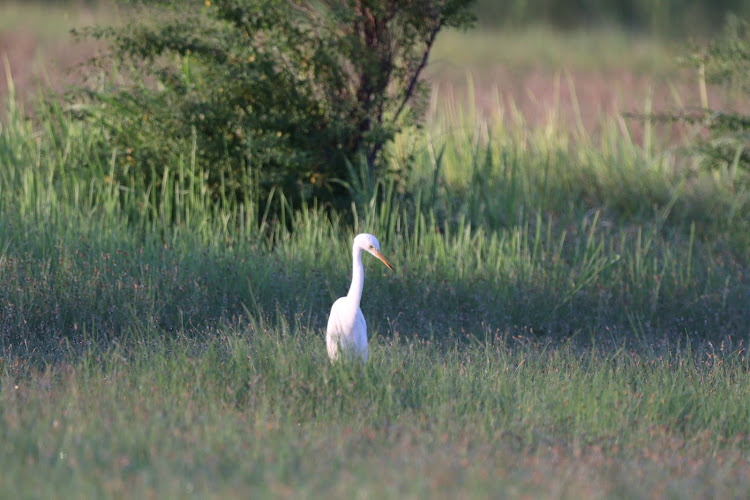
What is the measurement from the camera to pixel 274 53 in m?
7.90

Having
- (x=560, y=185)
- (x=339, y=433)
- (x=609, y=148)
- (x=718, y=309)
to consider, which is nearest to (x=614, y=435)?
(x=339, y=433)

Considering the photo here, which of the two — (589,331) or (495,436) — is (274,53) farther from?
(495,436)

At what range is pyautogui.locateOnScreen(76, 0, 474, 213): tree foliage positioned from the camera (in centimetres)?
773

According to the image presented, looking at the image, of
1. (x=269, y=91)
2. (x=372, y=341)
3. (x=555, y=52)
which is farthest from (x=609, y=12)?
(x=372, y=341)

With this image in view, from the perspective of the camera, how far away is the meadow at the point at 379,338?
358 centimetres

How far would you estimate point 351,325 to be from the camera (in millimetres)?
4793

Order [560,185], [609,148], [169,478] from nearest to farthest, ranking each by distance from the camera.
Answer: [169,478] < [560,185] < [609,148]

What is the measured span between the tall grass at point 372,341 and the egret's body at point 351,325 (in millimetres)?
118

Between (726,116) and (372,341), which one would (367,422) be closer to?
(372,341)

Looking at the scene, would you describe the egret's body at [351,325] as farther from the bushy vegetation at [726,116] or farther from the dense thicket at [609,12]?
the dense thicket at [609,12]

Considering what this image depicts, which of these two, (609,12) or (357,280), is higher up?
(609,12)

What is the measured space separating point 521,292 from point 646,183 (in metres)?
4.05

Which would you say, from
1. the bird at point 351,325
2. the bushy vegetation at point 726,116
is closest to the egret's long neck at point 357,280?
the bird at point 351,325

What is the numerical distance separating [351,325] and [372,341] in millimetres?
835
